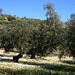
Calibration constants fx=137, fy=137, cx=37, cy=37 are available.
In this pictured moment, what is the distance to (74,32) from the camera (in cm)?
1372

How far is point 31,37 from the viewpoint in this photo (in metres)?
22.8

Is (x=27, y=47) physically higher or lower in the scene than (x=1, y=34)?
lower

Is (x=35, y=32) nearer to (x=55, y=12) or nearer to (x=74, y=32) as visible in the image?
(x=74, y=32)

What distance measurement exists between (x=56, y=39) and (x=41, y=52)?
3.41 metres

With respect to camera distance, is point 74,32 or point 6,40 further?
point 6,40

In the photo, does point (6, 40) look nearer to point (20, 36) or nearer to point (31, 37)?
point (20, 36)

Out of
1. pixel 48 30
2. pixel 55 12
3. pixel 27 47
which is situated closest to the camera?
pixel 27 47

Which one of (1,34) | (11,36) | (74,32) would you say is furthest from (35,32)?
(74,32)

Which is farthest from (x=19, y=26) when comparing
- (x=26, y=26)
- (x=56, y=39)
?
(x=56, y=39)

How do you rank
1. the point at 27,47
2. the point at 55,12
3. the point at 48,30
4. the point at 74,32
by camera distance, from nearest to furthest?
the point at 74,32 → the point at 27,47 → the point at 48,30 → the point at 55,12

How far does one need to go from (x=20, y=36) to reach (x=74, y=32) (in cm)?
1064

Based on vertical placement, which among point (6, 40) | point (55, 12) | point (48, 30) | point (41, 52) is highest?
point (55, 12)

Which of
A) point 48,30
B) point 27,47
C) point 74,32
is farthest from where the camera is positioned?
point 48,30

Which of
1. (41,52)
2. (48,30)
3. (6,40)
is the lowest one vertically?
(41,52)
